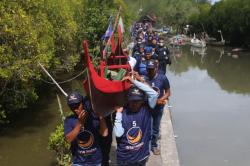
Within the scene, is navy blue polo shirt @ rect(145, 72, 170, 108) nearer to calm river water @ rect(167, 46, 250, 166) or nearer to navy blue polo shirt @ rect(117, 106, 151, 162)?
navy blue polo shirt @ rect(117, 106, 151, 162)

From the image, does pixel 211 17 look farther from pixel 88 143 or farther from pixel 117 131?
pixel 88 143

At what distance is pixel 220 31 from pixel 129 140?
47849 mm

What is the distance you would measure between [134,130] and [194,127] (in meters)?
8.15

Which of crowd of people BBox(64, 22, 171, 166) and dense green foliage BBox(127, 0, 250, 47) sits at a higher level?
crowd of people BBox(64, 22, 171, 166)

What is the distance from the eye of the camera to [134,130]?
525 centimetres

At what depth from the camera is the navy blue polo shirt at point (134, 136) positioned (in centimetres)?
526

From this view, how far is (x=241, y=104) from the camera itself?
1705 cm

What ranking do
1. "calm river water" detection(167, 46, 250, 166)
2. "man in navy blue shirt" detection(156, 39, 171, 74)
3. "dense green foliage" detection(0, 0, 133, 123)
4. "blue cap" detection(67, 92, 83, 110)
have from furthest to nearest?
"man in navy blue shirt" detection(156, 39, 171, 74) < "calm river water" detection(167, 46, 250, 166) < "dense green foliage" detection(0, 0, 133, 123) < "blue cap" detection(67, 92, 83, 110)

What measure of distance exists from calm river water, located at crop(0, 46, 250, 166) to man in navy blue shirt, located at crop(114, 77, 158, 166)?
5.00m

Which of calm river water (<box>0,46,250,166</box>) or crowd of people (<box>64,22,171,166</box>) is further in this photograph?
calm river water (<box>0,46,250,166</box>)

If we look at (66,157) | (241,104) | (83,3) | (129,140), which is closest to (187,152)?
(66,157)

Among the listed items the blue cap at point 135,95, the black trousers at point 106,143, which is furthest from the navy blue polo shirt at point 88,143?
the blue cap at point 135,95

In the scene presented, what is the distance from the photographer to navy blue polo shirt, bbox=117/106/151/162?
5258 mm

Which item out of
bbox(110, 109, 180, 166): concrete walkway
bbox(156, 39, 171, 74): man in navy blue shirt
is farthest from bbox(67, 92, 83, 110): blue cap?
bbox(156, 39, 171, 74): man in navy blue shirt
